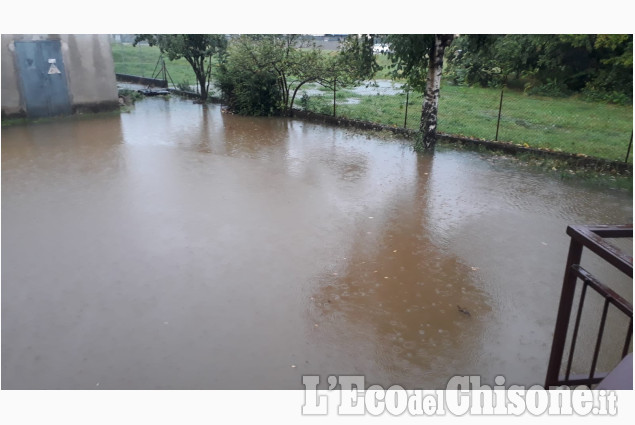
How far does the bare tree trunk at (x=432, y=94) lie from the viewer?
33.1 ft

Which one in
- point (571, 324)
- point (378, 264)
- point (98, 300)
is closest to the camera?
point (571, 324)

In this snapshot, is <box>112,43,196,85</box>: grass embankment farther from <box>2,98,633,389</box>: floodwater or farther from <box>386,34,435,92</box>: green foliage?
<box>2,98,633,389</box>: floodwater

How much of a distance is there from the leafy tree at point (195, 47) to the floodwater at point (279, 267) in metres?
6.97

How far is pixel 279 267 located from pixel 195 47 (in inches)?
507

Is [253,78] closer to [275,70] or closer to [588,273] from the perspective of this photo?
[275,70]

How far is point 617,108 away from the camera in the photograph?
52.1 ft

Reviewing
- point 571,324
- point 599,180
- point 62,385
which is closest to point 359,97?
point 599,180

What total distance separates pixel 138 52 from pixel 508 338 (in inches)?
1236

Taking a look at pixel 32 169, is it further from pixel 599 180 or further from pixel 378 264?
pixel 599 180

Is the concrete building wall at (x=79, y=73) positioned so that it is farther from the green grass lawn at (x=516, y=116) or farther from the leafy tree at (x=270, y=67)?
the green grass lawn at (x=516, y=116)

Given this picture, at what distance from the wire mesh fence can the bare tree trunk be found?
870 millimetres

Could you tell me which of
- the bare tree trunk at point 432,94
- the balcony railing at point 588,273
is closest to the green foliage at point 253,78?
the bare tree trunk at point 432,94

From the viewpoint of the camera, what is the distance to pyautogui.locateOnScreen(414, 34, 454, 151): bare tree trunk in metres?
10.1

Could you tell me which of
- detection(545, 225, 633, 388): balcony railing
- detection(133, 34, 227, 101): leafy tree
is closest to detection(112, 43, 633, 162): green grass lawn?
detection(133, 34, 227, 101): leafy tree
